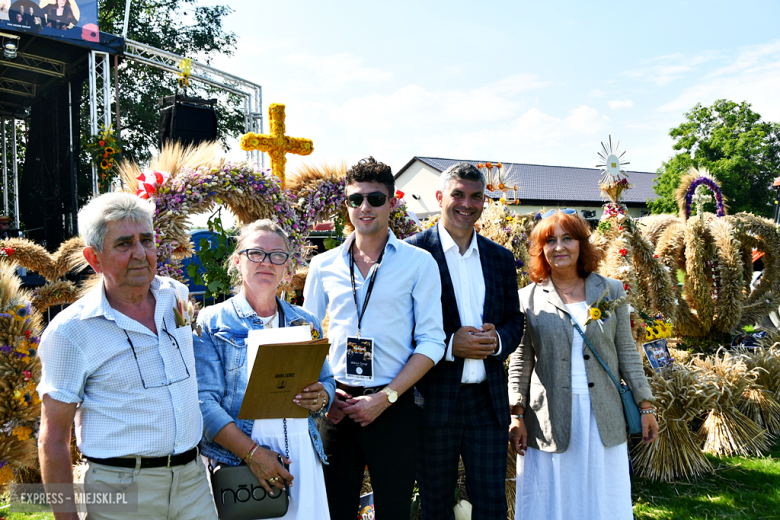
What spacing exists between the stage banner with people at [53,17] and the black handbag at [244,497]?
972 centimetres

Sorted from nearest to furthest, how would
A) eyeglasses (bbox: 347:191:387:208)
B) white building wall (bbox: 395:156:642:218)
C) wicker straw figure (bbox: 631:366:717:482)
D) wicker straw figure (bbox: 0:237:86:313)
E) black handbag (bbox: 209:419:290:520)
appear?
black handbag (bbox: 209:419:290:520)
eyeglasses (bbox: 347:191:387:208)
wicker straw figure (bbox: 631:366:717:482)
wicker straw figure (bbox: 0:237:86:313)
white building wall (bbox: 395:156:642:218)

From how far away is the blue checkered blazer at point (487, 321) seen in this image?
250 centimetres

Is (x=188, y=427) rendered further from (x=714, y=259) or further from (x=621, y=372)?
(x=714, y=259)

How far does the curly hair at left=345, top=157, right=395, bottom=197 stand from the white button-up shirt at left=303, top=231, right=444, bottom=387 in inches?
11.3

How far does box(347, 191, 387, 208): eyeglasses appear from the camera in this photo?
2.45 meters

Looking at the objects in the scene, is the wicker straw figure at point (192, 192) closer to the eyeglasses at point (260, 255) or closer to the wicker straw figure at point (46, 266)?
the eyeglasses at point (260, 255)

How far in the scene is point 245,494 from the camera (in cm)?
183

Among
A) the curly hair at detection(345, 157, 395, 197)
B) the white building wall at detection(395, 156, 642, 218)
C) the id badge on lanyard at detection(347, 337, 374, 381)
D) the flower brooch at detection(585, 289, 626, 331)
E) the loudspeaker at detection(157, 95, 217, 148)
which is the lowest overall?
the id badge on lanyard at detection(347, 337, 374, 381)

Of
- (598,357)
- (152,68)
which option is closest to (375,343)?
(598,357)

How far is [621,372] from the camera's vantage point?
2803 millimetres

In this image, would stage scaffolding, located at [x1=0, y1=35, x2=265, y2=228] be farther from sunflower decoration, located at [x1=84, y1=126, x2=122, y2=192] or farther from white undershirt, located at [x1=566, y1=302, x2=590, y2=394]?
white undershirt, located at [x1=566, y1=302, x2=590, y2=394]

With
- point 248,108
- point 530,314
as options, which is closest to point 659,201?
point 248,108

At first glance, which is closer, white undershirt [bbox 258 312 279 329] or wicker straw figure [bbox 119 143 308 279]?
white undershirt [bbox 258 312 279 329]

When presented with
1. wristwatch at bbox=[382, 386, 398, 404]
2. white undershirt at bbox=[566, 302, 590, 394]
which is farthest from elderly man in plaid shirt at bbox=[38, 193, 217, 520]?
white undershirt at bbox=[566, 302, 590, 394]
